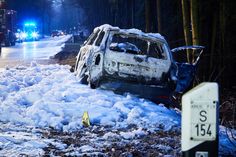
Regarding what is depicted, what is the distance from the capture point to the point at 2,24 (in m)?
42.3

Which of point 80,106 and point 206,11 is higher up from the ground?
point 206,11

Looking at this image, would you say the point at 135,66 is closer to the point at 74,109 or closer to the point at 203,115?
the point at 74,109

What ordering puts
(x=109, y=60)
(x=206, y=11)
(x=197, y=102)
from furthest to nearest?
1. (x=206, y=11)
2. (x=109, y=60)
3. (x=197, y=102)

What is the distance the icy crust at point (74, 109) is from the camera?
8.26 metres

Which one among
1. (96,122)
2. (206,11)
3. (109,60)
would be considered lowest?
(96,122)

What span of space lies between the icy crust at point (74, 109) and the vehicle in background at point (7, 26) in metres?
31.8

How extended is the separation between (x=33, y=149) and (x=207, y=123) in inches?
158

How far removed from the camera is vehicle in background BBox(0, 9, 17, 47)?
4244 cm

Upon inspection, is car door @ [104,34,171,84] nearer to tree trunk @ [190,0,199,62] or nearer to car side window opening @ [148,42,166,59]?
car side window opening @ [148,42,166,59]

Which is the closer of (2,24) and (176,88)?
(176,88)

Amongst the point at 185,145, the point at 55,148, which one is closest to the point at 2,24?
the point at 55,148

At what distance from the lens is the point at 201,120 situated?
2.60 metres

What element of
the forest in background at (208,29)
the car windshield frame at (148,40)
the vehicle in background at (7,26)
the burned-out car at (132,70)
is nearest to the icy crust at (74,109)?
the burned-out car at (132,70)

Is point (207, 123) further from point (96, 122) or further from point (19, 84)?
point (19, 84)
